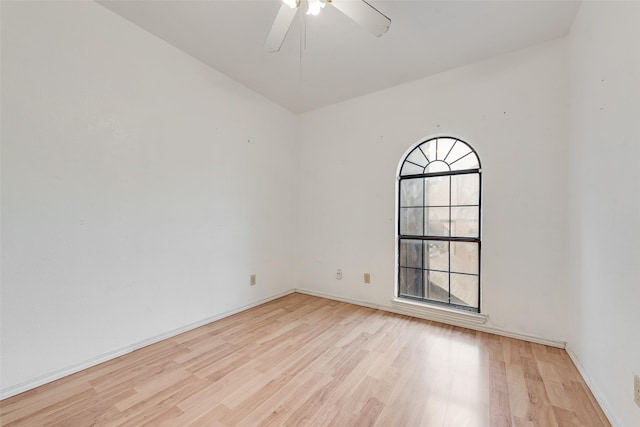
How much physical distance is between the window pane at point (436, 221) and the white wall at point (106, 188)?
217 cm

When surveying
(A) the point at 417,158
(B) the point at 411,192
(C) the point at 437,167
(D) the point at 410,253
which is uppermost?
(A) the point at 417,158

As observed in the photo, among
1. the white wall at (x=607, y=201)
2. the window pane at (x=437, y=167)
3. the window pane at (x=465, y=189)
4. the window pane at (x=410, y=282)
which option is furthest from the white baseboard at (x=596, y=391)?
the window pane at (x=437, y=167)

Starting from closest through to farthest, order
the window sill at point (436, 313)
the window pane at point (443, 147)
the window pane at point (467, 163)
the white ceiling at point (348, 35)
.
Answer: the white ceiling at point (348, 35)
the window sill at point (436, 313)
the window pane at point (467, 163)
the window pane at point (443, 147)

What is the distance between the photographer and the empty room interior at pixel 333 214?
1517 millimetres

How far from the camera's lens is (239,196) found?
3.02 meters

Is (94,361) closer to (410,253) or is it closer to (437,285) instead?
(410,253)

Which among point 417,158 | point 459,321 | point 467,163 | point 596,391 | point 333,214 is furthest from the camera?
point 333,214

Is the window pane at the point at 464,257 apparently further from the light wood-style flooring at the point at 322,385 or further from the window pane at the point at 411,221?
the light wood-style flooring at the point at 322,385

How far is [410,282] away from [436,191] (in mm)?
1103

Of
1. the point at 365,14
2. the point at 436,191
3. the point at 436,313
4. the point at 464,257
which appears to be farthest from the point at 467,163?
the point at 365,14

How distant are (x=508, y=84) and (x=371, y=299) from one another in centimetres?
265

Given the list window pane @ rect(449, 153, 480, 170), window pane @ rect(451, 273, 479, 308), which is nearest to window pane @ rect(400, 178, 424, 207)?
window pane @ rect(449, 153, 480, 170)

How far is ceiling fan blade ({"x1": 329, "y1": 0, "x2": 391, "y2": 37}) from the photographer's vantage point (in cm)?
149

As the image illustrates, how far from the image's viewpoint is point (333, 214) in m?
3.50
